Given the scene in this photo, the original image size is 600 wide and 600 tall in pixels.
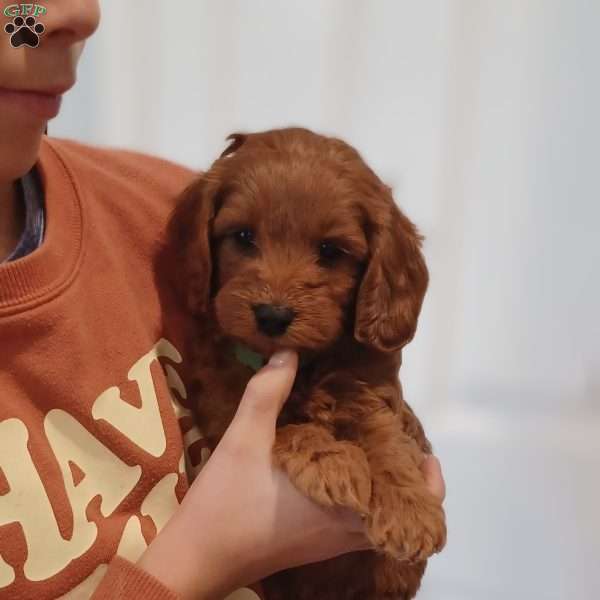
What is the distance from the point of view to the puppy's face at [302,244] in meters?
1.30

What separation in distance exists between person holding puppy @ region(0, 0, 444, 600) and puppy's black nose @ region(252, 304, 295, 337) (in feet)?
0.19

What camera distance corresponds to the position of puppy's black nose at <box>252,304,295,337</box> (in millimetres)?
1244

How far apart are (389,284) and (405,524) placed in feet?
1.31

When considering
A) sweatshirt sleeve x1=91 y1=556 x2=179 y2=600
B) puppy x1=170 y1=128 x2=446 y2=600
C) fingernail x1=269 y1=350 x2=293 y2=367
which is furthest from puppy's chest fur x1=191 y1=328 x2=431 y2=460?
sweatshirt sleeve x1=91 y1=556 x2=179 y2=600

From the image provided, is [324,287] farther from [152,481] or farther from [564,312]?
[564,312]

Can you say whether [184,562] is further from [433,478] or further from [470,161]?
[470,161]

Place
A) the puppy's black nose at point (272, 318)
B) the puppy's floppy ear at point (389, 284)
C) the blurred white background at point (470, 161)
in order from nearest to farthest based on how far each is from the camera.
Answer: the puppy's black nose at point (272, 318)
the puppy's floppy ear at point (389, 284)
the blurred white background at point (470, 161)

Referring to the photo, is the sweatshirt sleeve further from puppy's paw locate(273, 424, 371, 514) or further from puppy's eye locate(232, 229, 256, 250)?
puppy's eye locate(232, 229, 256, 250)

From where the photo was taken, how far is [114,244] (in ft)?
4.44

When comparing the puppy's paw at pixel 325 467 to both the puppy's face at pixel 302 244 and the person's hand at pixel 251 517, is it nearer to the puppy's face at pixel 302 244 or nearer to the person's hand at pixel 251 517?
the person's hand at pixel 251 517

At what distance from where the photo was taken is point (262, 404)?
1231 millimetres

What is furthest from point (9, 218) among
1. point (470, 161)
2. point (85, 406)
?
point (470, 161)

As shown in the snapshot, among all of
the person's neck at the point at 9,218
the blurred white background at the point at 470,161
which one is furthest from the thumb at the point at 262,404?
the blurred white background at the point at 470,161

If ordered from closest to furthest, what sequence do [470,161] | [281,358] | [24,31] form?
1. [24,31]
2. [281,358]
3. [470,161]
